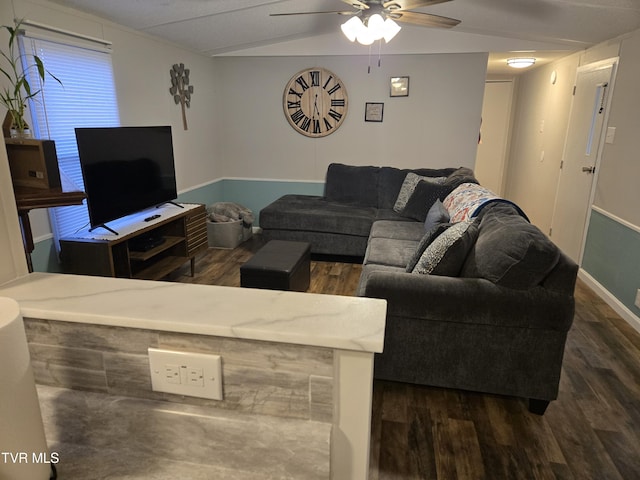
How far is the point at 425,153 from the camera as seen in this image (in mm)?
5070

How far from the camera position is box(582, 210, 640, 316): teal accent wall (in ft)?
10.4

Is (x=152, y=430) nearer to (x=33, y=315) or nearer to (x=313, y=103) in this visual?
(x=33, y=315)

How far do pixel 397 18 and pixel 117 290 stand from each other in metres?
2.80

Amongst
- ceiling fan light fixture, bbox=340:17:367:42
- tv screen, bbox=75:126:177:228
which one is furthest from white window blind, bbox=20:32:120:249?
ceiling fan light fixture, bbox=340:17:367:42

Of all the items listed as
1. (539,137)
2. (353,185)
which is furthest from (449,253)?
(539,137)

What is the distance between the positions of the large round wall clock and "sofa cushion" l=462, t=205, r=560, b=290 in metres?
3.29

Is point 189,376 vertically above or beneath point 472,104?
beneath

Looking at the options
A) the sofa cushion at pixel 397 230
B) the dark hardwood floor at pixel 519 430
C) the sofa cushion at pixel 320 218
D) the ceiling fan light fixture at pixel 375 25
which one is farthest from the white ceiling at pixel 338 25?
the dark hardwood floor at pixel 519 430

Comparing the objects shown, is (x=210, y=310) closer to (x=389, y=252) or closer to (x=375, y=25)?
(x=375, y=25)

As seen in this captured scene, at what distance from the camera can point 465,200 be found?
3.35m

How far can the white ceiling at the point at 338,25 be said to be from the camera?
3145 millimetres

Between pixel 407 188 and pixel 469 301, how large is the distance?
2.62 metres

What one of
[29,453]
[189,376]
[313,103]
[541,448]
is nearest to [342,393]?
[189,376]

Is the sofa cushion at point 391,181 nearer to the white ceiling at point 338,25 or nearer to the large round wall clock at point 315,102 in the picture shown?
the large round wall clock at point 315,102
